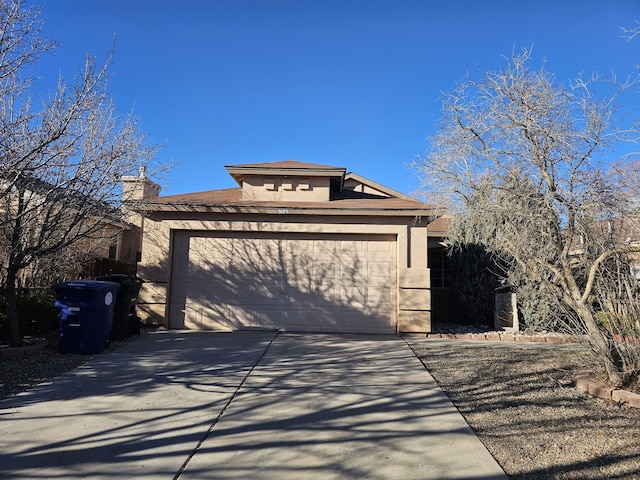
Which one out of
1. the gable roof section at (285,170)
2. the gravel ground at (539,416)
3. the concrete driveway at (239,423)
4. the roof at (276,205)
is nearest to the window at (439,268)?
the roof at (276,205)

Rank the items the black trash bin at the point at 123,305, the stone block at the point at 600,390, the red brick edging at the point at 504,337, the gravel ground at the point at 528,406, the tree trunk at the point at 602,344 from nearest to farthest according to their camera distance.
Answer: the gravel ground at the point at 528,406 < the stone block at the point at 600,390 < the tree trunk at the point at 602,344 < the black trash bin at the point at 123,305 < the red brick edging at the point at 504,337

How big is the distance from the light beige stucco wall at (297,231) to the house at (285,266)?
0.08 ft

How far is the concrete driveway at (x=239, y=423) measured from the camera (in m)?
3.82

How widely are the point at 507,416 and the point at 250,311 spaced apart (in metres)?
6.90

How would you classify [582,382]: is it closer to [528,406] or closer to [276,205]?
[528,406]

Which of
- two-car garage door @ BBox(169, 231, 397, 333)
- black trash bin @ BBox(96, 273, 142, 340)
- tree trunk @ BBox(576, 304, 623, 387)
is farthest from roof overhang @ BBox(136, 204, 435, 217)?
tree trunk @ BBox(576, 304, 623, 387)

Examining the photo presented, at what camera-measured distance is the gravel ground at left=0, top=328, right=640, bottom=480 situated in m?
3.93

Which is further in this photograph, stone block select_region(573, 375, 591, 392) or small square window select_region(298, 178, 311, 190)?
small square window select_region(298, 178, 311, 190)

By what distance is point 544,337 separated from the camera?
10570mm

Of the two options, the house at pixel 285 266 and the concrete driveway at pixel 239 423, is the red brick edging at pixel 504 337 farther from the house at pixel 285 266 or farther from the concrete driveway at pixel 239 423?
the concrete driveway at pixel 239 423

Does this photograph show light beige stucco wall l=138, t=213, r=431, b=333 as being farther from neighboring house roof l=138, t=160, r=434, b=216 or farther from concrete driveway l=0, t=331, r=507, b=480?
concrete driveway l=0, t=331, r=507, b=480

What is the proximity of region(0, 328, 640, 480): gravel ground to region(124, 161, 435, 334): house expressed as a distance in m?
2.06

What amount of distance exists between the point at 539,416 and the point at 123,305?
729 centimetres

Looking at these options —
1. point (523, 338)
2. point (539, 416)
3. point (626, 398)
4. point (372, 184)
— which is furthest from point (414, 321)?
point (372, 184)
